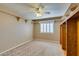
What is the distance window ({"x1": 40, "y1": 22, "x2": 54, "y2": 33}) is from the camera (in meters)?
7.23

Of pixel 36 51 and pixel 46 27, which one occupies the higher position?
pixel 46 27

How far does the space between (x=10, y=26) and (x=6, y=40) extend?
66 cm

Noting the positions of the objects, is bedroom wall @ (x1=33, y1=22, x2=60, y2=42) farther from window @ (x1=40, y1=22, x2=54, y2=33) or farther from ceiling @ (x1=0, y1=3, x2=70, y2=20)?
ceiling @ (x1=0, y1=3, x2=70, y2=20)

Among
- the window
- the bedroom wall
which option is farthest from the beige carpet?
→ the window

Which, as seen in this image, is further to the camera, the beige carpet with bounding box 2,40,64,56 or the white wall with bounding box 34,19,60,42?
the white wall with bounding box 34,19,60,42

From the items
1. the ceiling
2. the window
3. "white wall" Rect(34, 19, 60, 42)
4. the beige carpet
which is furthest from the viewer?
the window

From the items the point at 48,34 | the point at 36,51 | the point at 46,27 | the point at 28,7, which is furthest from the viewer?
the point at 46,27

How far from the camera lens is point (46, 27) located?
7535 millimetres

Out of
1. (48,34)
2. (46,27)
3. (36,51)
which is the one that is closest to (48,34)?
(48,34)

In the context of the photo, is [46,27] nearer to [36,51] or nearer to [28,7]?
[36,51]

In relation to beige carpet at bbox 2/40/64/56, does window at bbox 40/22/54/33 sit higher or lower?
higher

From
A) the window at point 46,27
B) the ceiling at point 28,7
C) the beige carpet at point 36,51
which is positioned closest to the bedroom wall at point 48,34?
the window at point 46,27

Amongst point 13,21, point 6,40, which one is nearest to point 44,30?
point 13,21

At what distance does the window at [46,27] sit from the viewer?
723 centimetres
